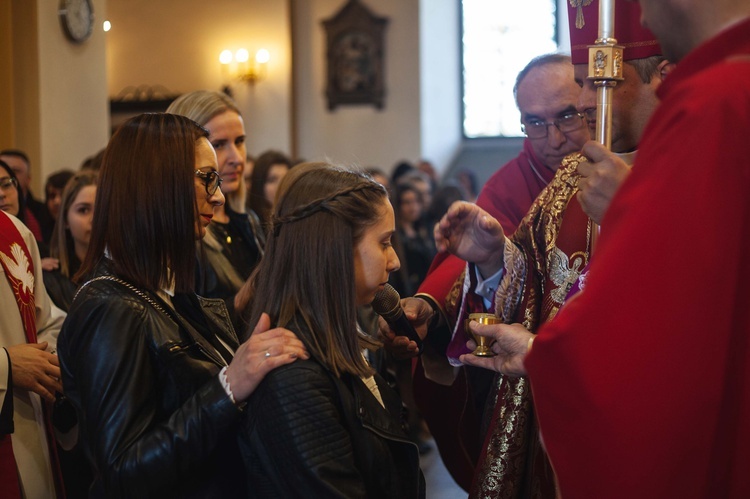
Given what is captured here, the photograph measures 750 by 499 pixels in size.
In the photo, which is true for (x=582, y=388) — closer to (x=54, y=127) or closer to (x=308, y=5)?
(x=54, y=127)

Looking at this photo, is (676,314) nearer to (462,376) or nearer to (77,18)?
(462,376)

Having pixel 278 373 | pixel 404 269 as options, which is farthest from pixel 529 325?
pixel 404 269

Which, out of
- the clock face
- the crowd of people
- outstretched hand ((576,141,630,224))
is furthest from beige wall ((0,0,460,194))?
outstretched hand ((576,141,630,224))

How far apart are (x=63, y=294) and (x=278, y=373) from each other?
245 centimetres

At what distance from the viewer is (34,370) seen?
258cm

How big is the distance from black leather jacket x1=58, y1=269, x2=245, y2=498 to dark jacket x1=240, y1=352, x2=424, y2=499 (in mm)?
95

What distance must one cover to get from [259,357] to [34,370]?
974mm

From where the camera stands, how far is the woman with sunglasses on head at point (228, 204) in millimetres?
3412

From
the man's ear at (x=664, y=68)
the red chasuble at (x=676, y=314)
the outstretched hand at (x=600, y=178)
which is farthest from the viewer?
the man's ear at (x=664, y=68)

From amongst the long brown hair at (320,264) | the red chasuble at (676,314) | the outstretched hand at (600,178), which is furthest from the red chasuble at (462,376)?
the red chasuble at (676,314)

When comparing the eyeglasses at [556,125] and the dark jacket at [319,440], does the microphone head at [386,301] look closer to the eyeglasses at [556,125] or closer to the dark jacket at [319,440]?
the dark jacket at [319,440]

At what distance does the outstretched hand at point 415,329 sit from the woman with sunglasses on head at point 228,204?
2.73 feet

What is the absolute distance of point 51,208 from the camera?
5742 mm

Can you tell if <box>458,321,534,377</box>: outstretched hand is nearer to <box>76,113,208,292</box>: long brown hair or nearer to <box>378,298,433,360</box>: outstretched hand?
<box>378,298,433,360</box>: outstretched hand
